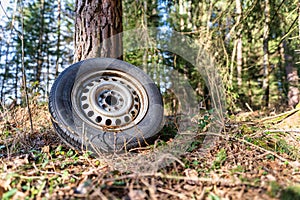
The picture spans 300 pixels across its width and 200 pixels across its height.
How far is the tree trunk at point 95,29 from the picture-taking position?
3.94 metres

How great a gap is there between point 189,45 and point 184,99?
7.61 ft

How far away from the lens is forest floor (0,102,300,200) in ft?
5.24

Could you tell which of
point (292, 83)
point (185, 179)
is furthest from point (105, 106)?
point (292, 83)

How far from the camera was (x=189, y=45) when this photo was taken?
659cm

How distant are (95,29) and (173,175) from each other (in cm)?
289

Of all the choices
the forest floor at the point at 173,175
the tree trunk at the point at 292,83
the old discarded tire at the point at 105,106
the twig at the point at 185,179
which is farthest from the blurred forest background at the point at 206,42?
the twig at the point at 185,179

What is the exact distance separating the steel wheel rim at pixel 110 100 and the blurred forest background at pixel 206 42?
891mm

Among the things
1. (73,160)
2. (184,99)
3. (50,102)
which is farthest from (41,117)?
(184,99)

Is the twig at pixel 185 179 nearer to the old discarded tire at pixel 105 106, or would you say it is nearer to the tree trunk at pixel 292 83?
the old discarded tire at pixel 105 106

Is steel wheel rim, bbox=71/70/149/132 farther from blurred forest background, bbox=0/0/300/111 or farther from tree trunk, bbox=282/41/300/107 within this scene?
tree trunk, bbox=282/41/300/107

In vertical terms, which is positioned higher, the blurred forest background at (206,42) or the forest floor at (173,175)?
the blurred forest background at (206,42)

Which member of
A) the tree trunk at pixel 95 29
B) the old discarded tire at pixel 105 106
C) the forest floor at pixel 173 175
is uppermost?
the tree trunk at pixel 95 29

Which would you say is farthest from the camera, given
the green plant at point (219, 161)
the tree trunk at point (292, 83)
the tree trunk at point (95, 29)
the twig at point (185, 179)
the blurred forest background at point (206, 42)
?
the tree trunk at point (292, 83)

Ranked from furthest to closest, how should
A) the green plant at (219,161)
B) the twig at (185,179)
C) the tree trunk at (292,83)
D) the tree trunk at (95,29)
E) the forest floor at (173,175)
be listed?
the tree trunk at (292,83), the tree trunk at (95,29), the green plant at (219,161), the twig at (185,179), the forest floor at (173,175)
